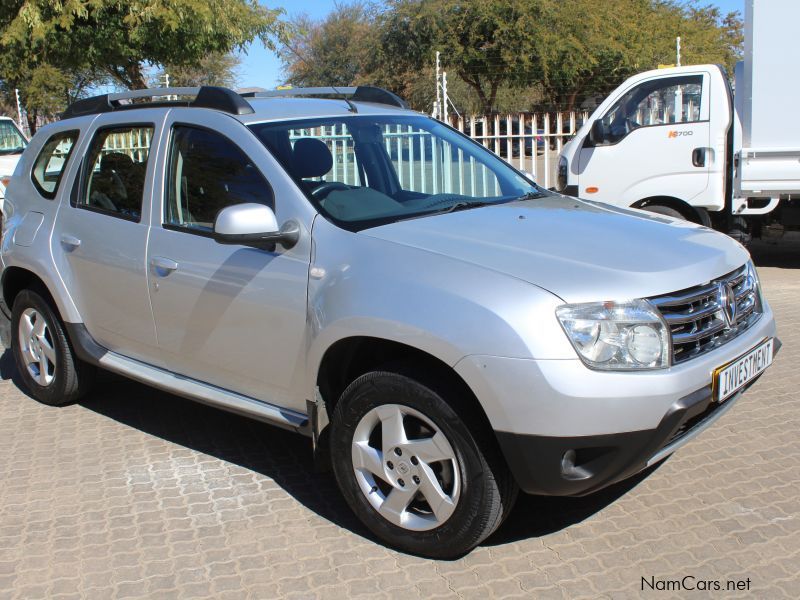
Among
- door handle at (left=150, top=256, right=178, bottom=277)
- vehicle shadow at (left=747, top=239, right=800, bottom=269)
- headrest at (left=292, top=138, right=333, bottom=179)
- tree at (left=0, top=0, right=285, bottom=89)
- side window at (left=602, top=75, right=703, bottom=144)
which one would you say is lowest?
vehicle shadow at (left=747, top=239, right=800, bottom=269)

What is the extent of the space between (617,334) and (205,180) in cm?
215

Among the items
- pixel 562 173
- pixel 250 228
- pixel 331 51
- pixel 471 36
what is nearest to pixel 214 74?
pixel 331 51

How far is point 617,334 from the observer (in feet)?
9.39

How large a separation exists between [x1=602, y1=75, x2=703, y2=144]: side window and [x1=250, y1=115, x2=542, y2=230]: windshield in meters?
4.06

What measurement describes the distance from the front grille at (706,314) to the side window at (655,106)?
17.6 ft

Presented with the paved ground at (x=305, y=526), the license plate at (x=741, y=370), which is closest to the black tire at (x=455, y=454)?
the paved ground at (x=305, y=526)

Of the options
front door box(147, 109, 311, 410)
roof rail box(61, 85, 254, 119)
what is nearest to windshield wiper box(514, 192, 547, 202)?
front door box(147, 109, 311, 410)

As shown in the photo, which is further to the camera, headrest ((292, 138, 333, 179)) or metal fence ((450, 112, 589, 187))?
metal fence ((450, 112, 589, 187))

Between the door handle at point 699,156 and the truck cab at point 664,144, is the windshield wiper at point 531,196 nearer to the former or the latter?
the truck cab at point 664,144

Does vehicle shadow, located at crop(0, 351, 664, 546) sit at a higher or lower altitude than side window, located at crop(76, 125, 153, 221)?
lower

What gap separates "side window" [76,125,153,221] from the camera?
435 cm

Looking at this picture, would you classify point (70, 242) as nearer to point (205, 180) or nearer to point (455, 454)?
point (205, 180)

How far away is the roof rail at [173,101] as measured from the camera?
3.95m

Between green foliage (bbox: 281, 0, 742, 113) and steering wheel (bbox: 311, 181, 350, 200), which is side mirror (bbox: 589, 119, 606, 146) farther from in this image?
green foliage (bbox: 281, 0, 742, 113)
